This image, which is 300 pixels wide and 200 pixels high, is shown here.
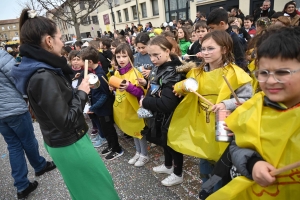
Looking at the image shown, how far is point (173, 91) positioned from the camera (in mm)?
2127

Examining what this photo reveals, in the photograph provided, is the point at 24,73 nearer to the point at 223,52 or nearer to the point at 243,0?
the point at 223,52

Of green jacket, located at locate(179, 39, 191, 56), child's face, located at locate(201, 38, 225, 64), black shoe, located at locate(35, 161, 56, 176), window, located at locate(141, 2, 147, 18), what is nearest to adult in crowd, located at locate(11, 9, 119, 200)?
child's face, located at locate(201, 38, 225, 64)

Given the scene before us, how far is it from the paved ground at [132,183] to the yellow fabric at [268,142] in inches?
51.5

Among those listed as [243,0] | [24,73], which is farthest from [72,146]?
[243,0]

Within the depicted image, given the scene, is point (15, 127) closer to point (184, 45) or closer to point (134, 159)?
point (134, 159)

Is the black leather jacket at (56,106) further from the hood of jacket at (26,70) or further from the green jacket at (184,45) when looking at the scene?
the green jacket at (184,45)

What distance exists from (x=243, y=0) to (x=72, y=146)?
14.0 metres

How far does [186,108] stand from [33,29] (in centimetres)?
149

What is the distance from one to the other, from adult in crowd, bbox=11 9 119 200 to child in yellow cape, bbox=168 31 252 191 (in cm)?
86

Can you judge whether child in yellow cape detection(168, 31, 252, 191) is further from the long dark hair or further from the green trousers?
the long dark hair

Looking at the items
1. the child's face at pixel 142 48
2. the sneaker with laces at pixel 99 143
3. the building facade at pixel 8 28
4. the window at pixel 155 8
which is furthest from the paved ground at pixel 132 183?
the building facade at pixel 8 28

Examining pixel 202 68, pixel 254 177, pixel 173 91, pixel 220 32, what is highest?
pixel 220 32

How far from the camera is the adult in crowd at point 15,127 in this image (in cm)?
257

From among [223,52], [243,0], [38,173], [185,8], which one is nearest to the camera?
[223,52]
